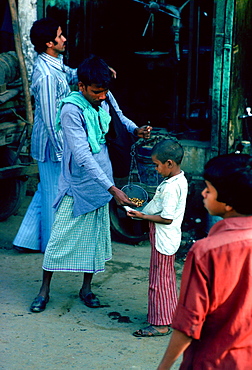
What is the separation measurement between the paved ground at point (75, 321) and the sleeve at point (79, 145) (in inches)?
40.6

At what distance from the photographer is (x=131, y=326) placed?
4.19 m

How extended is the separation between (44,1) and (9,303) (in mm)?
3760

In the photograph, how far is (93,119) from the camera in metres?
4.07

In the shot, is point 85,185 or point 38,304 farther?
point 38,304

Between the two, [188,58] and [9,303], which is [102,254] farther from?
[188,58]

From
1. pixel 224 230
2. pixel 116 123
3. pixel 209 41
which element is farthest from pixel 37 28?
pixel 224 230

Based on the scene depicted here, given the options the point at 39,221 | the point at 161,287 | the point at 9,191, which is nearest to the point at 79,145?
the point at 161,287

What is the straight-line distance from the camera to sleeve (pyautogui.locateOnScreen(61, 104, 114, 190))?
12.9 feet

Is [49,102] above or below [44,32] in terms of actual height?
below

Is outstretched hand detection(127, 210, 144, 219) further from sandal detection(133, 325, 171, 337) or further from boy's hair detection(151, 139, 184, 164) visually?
sandal detection(133, 325, 171, 337)

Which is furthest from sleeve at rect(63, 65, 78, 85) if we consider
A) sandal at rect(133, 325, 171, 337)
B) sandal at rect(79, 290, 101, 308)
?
sandal at rect(133, 325, 171, 337)

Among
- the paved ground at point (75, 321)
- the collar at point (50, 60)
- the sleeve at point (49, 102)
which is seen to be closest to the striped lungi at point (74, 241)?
the paved ground at point (75, 321)

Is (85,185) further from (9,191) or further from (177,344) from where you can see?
(9,191)

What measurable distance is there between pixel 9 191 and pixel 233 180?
15.3 ft
